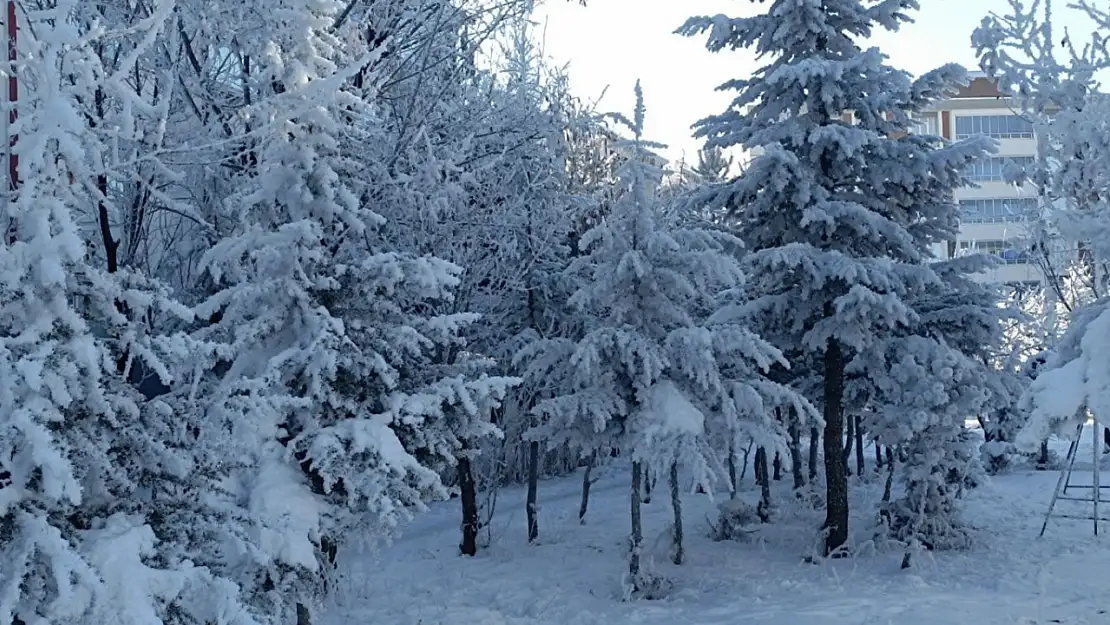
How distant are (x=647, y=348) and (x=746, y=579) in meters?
3.30

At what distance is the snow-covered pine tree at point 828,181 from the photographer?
1163 centimetres

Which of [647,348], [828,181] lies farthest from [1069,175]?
[647,348]

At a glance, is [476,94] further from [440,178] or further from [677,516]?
[677,516]

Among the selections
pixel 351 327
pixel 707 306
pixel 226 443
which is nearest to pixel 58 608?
pixel 226 443

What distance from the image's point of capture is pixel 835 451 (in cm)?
1274

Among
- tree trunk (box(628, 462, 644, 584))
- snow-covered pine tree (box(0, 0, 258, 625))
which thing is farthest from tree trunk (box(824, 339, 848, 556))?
snow-covered pine tree (box(0, 0, 258, 625))

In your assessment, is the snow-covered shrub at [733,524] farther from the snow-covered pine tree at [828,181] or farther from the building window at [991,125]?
the building window at [991,125]

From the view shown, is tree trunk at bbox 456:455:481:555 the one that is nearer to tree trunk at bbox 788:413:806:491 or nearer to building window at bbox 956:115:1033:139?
tree trunk at bbox 788:413:806:491

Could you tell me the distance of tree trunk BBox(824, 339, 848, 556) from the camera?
12.6 metres

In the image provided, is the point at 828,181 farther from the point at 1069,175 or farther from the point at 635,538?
the point at 635,538

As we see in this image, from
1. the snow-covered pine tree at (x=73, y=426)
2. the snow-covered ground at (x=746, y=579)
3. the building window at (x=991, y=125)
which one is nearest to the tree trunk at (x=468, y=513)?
the snow-covered ground at (x=746, y=579)

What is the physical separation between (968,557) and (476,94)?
30.0ft

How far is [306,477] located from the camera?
7477 millimetres

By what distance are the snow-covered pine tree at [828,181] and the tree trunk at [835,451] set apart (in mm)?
17
